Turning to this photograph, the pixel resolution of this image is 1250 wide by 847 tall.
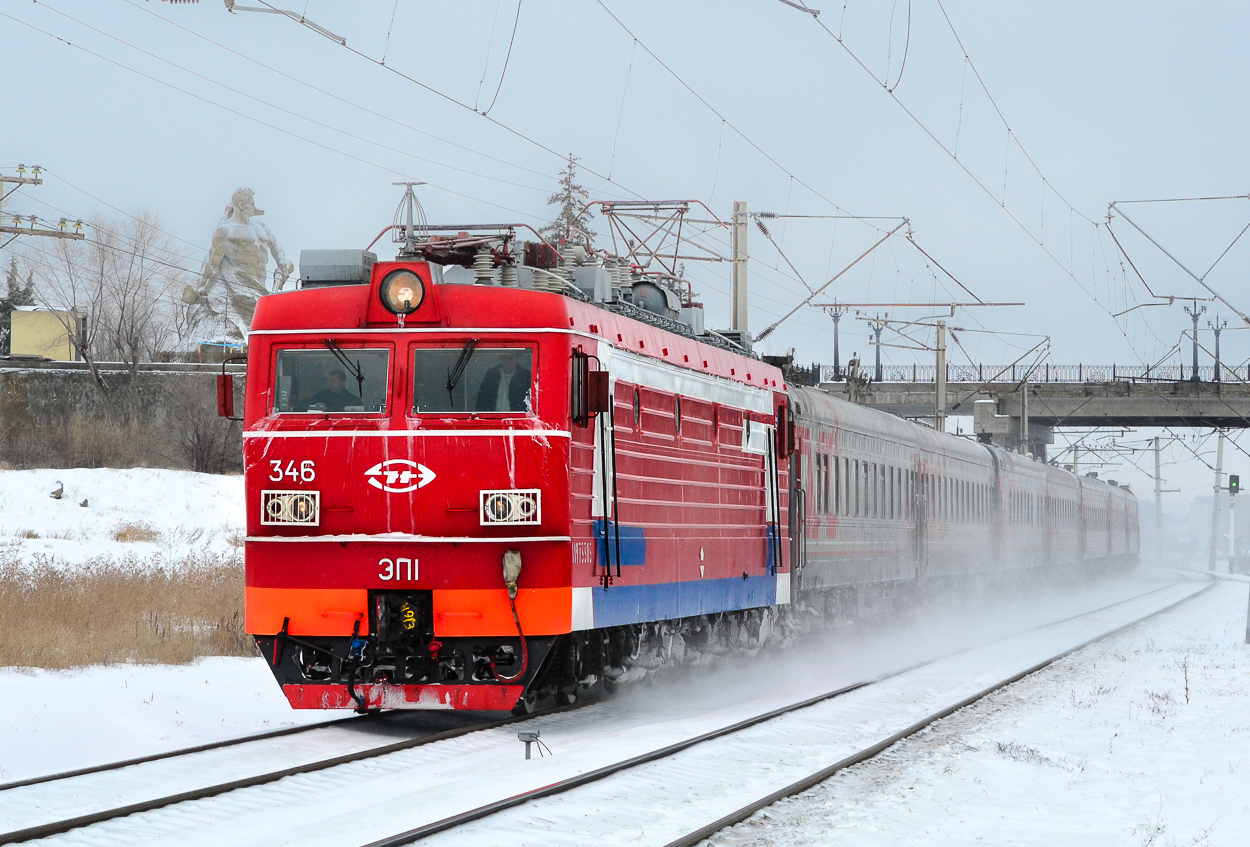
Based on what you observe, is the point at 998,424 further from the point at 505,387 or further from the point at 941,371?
the point at 505,387

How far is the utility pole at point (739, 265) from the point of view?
89.8ft

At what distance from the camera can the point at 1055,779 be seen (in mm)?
10625

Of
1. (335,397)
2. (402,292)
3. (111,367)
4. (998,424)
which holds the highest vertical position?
(111,367)

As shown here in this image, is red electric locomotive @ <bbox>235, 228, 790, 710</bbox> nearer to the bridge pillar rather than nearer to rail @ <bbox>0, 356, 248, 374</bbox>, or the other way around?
rail @ <bbox>0, 356, 248, 374</bbox>

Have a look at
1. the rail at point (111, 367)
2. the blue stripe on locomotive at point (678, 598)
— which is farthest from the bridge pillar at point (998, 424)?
the blue stripe on locomotive at point (678, 598)

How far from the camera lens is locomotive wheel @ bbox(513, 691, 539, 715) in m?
12.3

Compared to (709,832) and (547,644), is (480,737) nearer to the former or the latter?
(547,644)

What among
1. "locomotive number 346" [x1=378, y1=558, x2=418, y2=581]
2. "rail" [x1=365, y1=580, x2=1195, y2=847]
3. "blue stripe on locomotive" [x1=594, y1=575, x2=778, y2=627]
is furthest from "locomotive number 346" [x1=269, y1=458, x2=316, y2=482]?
"rail" [x1=365, y1=580, x2=1195, y2=847]

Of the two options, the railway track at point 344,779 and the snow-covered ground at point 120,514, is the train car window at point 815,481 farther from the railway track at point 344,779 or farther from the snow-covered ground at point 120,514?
the snow-covered ground at point 120,514

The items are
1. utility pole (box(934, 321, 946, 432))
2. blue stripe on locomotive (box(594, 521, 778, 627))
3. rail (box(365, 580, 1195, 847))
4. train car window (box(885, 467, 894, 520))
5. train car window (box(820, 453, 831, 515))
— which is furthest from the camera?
utility pole (box(934, 321, 946, 432))

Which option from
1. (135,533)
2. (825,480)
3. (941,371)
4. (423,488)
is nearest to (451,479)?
(423,488)

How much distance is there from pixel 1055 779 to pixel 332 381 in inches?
238

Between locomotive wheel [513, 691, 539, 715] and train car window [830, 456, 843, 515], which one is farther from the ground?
train car window [830, 456, 843, 515]

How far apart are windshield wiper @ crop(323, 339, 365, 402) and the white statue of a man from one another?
64211 millimetres
